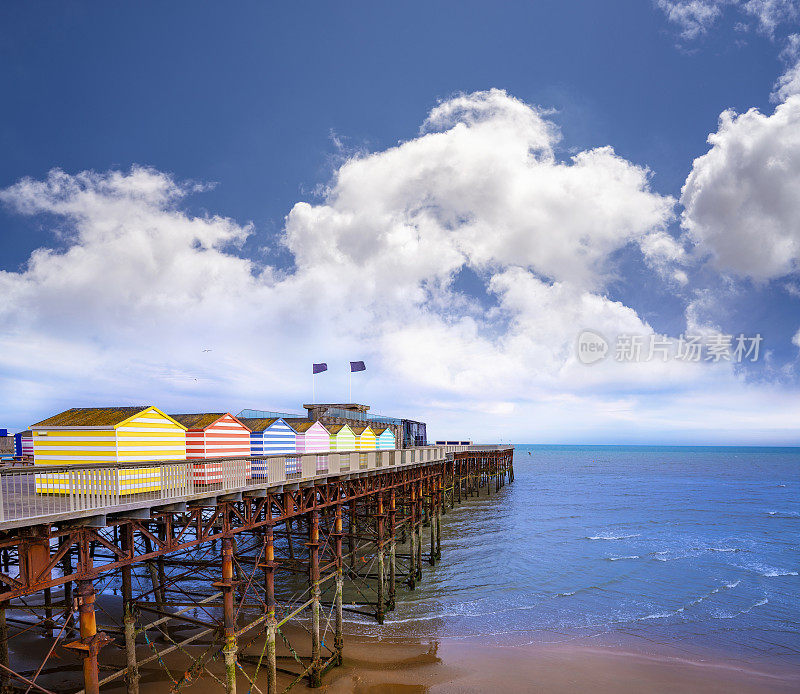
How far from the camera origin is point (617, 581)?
1131 inches

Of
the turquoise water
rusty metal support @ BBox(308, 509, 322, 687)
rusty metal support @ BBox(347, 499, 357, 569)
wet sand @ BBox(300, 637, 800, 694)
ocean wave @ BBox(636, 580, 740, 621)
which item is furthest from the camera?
rusty metal support @ BBox(347, 499, 357, 569)

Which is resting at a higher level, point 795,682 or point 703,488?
point 795,682

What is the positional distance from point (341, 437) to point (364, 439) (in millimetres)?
3929

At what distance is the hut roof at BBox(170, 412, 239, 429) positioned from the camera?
1616 cm

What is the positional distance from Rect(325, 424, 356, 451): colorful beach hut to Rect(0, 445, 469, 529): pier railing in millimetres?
10554

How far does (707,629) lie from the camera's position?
22.3 metres

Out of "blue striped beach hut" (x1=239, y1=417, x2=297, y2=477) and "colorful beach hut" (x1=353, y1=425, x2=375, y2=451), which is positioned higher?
"blue striped beach hut" (x1=239, y1=417, x2=297, y2=477)

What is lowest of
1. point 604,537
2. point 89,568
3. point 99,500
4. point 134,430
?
point 604,537

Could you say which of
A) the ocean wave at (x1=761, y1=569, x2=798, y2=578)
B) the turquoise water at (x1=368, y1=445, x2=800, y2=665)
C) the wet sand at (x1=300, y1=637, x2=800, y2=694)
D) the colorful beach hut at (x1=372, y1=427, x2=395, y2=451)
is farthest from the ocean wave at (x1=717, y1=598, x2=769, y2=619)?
the colorful beach hut at (x1=372, y1=427, x2=395, y2=451)

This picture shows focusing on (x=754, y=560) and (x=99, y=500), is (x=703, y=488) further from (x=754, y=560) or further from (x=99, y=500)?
(x=99, y=500)

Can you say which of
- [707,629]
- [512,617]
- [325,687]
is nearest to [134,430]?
[325,687]

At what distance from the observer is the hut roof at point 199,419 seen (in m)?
16.2

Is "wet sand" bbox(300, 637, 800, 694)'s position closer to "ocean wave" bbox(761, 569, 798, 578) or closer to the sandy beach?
the sandy beach

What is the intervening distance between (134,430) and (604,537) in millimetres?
37497
